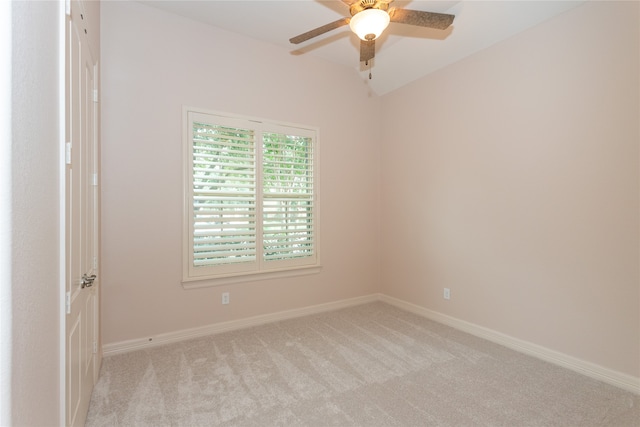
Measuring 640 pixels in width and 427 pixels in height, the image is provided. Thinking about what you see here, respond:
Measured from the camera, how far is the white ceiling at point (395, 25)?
285cm

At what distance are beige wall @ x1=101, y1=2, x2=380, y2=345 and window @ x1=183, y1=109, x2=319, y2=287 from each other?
0.14 m

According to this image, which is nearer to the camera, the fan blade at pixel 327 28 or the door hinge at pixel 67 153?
the door hinge at pixel 67 153

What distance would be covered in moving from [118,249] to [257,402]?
73.4 inches

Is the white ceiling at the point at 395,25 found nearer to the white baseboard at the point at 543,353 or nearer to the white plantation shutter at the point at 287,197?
the white plantation shutter at the point at 287,197

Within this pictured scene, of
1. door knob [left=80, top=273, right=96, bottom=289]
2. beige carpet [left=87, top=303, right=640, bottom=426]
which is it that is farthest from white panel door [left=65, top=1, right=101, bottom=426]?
beige carpet [left=87, top=303, right=640, bottom=426]

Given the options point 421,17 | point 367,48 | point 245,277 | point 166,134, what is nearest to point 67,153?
point 166,134

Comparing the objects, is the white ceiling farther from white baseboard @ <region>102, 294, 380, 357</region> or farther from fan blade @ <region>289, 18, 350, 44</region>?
white baseboard @ <region>102, 294, 380, 357</region>

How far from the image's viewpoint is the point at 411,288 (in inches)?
160

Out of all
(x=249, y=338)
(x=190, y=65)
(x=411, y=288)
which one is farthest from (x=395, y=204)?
(x=190, y=65)

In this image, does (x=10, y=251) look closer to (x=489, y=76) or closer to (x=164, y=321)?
(x=164, y=321)

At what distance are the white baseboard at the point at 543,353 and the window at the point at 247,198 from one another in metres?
1.70

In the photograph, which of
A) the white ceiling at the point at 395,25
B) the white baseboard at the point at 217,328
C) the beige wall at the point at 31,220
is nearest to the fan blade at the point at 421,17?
the white ceiling at the point at 395,25

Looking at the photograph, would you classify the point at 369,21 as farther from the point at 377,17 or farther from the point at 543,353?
the point at 543,353

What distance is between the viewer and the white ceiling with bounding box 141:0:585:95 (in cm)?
285
